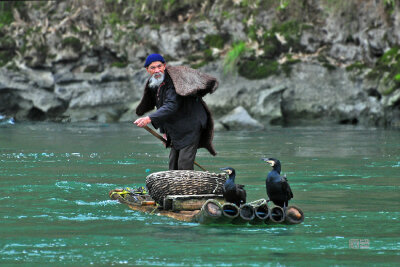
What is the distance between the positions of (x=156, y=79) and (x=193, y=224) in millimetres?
2178

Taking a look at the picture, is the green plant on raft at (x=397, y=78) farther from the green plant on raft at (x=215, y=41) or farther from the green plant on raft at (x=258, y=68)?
the green plant on raft at (x=215, y=41)

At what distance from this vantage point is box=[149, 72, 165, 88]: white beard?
29.6 feet

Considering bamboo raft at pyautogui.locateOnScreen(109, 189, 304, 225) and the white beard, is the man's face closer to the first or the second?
the white beard

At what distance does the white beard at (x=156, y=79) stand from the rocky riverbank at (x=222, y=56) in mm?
15908

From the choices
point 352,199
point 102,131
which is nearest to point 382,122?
point 102,131

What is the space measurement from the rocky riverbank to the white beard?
15.9m

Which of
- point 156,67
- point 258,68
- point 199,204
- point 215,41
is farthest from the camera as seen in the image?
point 215,41

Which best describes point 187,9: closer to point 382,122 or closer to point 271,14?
point 271,14

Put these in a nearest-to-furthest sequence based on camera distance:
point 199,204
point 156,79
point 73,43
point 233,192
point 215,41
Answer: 1. point 233,192
2. point 199,204
3. point 156,79
4. point 215,41
5. point 73,43

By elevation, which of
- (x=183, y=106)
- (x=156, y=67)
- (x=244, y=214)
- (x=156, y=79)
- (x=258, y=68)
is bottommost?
(x=258, y=68)

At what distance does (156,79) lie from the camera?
909 cm

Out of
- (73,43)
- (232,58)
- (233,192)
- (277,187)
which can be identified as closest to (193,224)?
(233,192)

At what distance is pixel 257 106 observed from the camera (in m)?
27.4

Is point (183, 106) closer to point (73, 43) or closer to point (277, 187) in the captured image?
point (277, 187)
